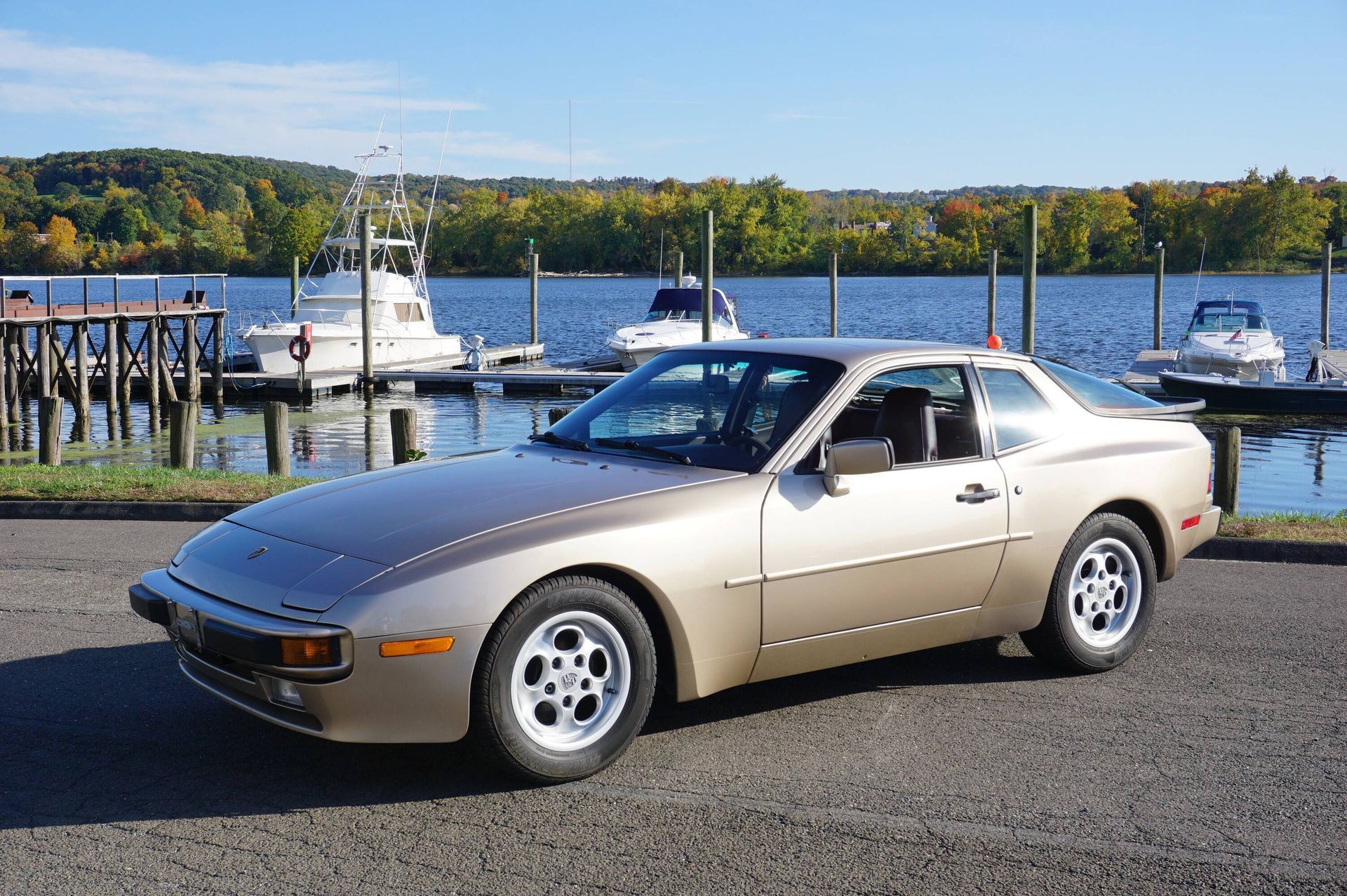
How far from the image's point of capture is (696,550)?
4613mm

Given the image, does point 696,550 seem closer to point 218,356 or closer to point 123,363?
point 123,363

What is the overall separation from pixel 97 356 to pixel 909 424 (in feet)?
101

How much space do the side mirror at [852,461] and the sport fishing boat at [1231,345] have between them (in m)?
26.9

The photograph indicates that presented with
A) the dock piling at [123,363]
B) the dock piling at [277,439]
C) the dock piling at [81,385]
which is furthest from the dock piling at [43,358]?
the dock piling at [277,439]

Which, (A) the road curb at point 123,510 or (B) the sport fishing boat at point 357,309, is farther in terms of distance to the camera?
(B) the sport fishing boat at point 357,309

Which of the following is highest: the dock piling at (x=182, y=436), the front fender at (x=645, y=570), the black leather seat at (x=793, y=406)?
the black leather seat at (x=793, y=406)

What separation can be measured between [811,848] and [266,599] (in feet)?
6.41

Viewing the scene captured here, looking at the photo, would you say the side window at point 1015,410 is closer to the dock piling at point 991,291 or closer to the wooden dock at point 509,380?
the wooden dock at point 509,380

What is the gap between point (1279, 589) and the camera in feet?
25.6

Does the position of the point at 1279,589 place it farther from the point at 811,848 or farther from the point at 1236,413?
the point at 1236,413

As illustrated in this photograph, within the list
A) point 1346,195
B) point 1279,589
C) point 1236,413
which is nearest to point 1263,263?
point 1346,195

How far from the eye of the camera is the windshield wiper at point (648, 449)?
519cm

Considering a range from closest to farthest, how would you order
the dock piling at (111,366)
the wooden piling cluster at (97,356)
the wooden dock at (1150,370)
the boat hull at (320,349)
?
the wooden piling cluster at (97,356), the dock piling at (111,366), the wooden dock at (1150,370), the boat hull at (320,349)

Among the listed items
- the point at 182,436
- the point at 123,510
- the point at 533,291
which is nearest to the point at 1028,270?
the point at 182,436
